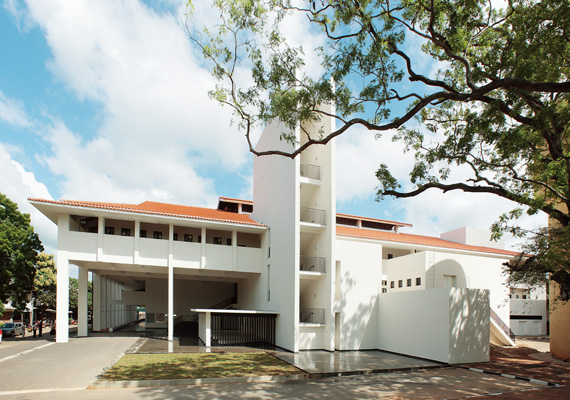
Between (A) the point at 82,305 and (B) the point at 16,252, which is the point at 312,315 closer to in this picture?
(A) the point at 82,305

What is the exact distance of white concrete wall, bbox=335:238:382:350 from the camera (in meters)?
19.3

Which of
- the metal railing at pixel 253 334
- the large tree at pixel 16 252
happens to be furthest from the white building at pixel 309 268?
the large tree at pixel 16 252

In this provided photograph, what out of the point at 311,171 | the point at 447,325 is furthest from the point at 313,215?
the point at 447,325

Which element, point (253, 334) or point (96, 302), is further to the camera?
point (96, 302)

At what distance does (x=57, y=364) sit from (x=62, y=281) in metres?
6.73

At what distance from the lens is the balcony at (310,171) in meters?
20.4

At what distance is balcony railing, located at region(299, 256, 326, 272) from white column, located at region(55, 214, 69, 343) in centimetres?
1200

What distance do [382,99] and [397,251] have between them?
18053 mm

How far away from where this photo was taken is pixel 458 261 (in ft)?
72.9

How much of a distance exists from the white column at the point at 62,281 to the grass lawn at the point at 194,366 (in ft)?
20.7

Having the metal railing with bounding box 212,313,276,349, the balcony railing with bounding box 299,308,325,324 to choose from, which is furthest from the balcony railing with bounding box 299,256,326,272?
the metal railing with bounding box 212,313,276,349

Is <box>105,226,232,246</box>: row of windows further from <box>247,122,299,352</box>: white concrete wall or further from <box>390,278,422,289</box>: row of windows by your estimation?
<box>390,278,422,289</box>: row of windows

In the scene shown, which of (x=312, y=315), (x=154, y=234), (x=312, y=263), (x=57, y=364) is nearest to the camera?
(x=57, y=364)

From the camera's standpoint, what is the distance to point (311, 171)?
2045 centimetres
